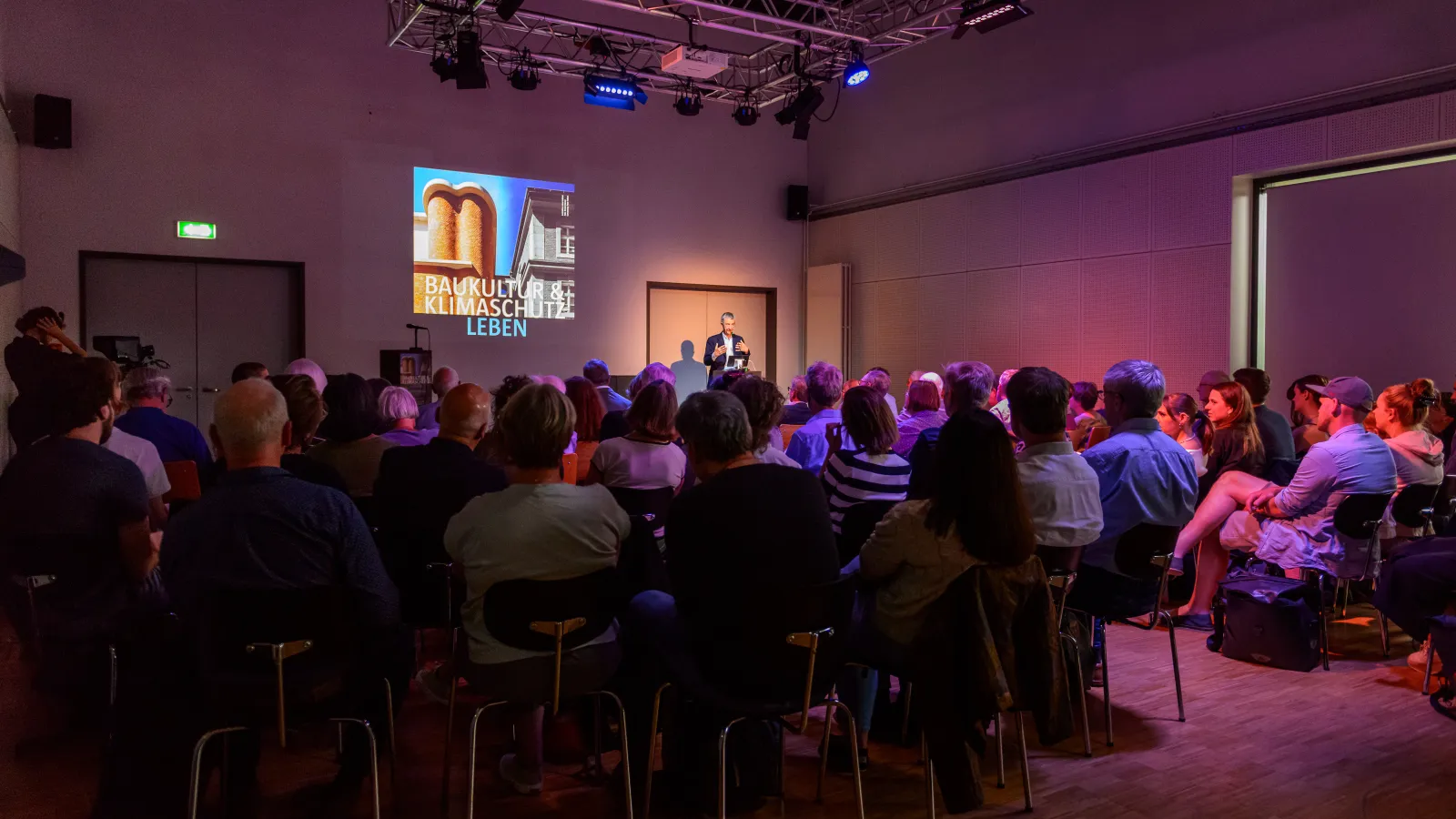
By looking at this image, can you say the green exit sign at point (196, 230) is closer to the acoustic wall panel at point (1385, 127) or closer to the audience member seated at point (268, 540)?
the audience member seated at point (268, 540)

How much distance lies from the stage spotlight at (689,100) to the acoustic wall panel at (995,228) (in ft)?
11.0

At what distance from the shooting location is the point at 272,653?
7.56 feet

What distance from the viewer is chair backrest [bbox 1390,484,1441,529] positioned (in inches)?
185

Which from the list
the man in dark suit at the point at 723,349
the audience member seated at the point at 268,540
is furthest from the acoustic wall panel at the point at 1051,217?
the audience member seated at the point at 268,540

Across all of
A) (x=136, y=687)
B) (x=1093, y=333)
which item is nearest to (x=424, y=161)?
(x=1093, y=333)

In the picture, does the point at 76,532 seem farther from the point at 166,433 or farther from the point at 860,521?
the point at 860,521

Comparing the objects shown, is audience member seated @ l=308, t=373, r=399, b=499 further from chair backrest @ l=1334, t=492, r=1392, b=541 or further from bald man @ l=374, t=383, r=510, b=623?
chair backrest @ l=1334, t=492, r=1392, b=541

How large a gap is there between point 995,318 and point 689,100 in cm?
432

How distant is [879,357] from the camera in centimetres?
1225

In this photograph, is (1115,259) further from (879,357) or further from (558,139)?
(558,139)

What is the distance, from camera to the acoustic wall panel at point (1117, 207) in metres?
9.21

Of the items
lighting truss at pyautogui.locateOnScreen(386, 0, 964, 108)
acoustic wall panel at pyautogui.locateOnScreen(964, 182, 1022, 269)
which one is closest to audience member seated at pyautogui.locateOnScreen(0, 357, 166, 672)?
lighting truss at pyautogui.locateOnScreen(386, 0, 964, 108)

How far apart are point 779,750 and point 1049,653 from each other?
0.94 m

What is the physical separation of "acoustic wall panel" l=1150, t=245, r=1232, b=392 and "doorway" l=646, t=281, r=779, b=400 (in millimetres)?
5422
